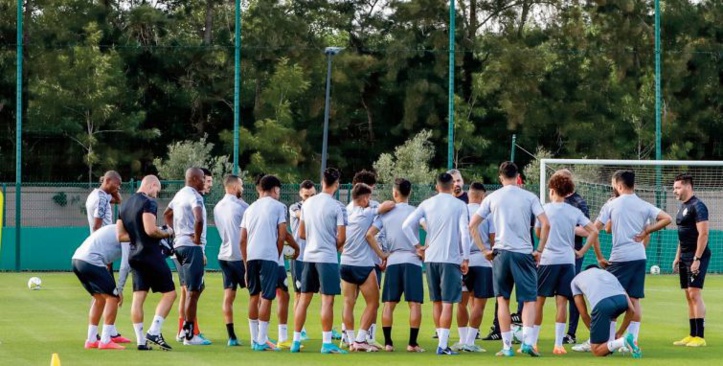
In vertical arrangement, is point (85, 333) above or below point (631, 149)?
below

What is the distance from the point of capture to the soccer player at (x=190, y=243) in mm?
15125

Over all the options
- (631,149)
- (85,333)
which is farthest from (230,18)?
(85,333)

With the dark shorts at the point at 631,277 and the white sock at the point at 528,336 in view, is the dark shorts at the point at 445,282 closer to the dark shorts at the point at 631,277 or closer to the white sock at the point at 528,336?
the white sock at the point at 528,336

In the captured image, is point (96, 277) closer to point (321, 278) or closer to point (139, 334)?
point (139, 334)

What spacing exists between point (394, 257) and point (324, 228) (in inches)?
35.6

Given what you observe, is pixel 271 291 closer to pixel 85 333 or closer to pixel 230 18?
pixel 85 333

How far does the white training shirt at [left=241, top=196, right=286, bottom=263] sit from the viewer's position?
47.5ft

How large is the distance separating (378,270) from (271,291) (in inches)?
80.4

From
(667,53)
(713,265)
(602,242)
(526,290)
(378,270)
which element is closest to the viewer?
(526,290)

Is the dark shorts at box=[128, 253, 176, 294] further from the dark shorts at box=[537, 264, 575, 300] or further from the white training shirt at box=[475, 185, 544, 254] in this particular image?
the dark shorts at box=[537, 264, 575, 300]

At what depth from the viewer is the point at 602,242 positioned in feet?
105

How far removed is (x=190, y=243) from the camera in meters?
15.2

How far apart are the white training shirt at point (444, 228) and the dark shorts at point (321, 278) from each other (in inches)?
37.5

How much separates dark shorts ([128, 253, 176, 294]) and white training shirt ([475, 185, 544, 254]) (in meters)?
3.71
